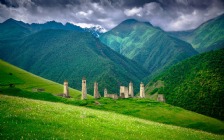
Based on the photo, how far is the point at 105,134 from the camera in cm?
2248

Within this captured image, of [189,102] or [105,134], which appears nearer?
[105,134]

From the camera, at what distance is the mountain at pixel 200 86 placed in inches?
4979

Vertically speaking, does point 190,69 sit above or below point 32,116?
above

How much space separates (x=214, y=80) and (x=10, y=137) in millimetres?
144652

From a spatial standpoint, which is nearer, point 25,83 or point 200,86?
point 25,83

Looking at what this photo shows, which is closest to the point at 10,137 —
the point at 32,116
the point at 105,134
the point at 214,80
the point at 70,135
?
the point at 70,135

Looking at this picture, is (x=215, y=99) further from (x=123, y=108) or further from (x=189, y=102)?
(x=123, y=108)

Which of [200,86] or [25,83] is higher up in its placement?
[25,83]

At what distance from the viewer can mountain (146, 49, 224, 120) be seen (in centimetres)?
12646

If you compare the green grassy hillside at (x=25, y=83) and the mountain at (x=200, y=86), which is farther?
the mountain at (x=200, y=86)

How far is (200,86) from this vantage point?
14512cm

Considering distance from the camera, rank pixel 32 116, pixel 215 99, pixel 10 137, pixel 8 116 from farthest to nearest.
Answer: pixel 215 99, pixel 32 116, pixel 8 116, pixel 10 137

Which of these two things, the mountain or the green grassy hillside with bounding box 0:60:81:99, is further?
the mountain

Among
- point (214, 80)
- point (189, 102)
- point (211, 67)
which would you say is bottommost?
point (189, 102)
